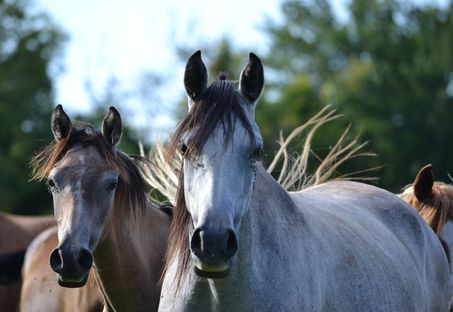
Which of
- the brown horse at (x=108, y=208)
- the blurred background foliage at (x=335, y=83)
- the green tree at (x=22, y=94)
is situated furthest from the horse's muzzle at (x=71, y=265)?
the green tree at (x=22, y=94)

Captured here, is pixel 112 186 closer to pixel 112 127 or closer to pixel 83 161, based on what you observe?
pixel 83 161

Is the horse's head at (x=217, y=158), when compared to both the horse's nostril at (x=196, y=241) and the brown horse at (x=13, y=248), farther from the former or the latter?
the brown horse at (x=13, y=248)

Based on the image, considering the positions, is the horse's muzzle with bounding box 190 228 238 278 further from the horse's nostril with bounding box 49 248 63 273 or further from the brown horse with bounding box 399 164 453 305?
the brown horse with bounding box 399 164 453 305

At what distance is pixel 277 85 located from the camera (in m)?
57.6

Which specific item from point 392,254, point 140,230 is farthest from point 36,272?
point 392,254

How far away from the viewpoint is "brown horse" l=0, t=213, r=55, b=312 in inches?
403

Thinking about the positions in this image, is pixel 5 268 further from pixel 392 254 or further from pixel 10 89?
pixel 10 89

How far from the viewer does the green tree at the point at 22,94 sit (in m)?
34.9

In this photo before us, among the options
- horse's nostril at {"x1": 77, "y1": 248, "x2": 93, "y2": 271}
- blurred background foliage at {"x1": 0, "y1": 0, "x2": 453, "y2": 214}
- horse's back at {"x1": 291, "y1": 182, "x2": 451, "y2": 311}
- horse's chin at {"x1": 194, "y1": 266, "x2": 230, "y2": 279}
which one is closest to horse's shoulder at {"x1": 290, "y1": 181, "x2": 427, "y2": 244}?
horse's back at {"x1": 291, "y1": 182, "x2": 451, "y2": 311}

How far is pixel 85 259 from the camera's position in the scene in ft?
22.1

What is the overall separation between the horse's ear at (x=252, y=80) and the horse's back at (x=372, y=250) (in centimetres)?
97

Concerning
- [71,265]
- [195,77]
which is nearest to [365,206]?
[71,265]

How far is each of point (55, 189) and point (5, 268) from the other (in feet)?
10.9

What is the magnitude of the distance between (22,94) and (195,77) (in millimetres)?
38205
